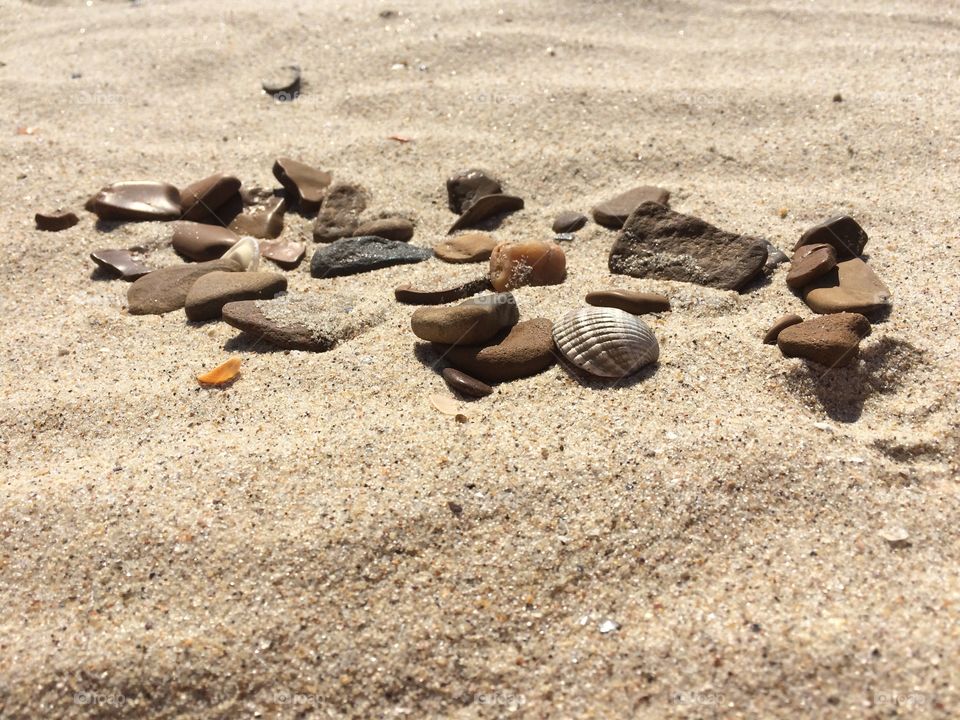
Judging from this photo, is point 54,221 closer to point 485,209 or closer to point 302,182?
point 302,182

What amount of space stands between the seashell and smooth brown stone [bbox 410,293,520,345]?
15 cm

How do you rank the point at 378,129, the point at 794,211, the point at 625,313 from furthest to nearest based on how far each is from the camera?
the point at 378,129 → the point at 794,211 → the point at 625,313

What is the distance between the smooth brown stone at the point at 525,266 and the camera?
90.4 inches

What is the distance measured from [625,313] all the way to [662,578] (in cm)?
74

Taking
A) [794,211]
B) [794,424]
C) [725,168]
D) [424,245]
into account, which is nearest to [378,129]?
[424,245]

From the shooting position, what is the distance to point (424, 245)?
2613 millimetres

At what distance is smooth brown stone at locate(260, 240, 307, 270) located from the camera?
2.53 m

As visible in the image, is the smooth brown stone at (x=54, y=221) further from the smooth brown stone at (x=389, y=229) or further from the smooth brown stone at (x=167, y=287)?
the smooth brown stone at (x=389, y=229)

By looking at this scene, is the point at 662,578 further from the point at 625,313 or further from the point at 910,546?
the point at 625,313

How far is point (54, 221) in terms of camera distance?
2.71m

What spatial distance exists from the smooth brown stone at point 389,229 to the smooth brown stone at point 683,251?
0.68 m

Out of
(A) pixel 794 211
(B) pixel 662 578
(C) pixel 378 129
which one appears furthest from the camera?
(C) pixel 378 129

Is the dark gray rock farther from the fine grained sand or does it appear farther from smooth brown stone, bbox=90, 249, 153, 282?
smooth brown stone, bbox=90, 249, 153, 282

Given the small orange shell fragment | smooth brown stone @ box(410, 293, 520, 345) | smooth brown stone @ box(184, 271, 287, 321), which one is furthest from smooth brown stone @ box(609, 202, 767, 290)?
the small orange shell fragment
